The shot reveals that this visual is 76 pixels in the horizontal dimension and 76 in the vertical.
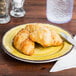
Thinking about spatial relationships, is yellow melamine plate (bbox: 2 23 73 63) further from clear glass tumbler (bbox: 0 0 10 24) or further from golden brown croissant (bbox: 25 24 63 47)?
clear glass tumbler (bbox: 0 0 10 24)

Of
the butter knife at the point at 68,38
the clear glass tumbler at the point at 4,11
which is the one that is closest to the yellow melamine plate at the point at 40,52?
the butter knife at the point at 68,38

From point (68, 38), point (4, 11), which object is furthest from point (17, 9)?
point (68, 38)

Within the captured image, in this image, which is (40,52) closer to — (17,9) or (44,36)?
(44,36)

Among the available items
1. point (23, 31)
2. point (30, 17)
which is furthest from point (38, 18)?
point (23, 31)

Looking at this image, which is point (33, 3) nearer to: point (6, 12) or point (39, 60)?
point (6, 12)

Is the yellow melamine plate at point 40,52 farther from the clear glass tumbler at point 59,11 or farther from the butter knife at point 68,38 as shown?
the clear glass tumbler at point 59,11

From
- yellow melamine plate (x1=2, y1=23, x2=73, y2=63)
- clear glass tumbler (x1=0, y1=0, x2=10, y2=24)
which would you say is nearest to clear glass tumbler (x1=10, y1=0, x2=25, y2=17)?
clear glass tumbler (x1=0, y1=0, x2=10, y2=24)
